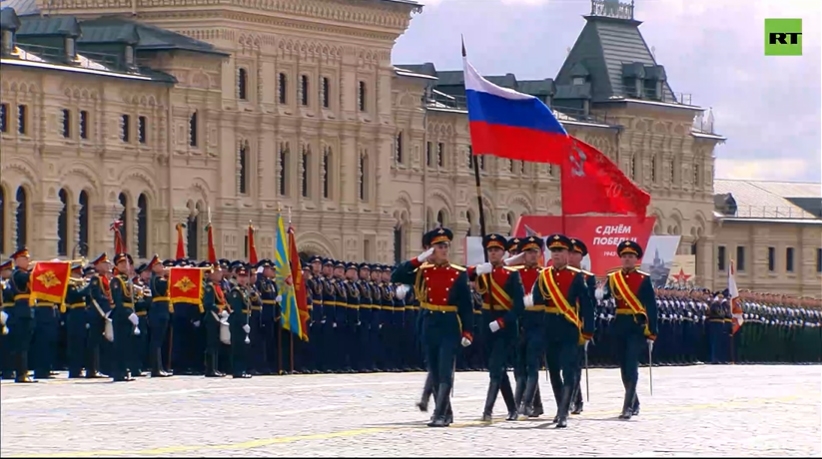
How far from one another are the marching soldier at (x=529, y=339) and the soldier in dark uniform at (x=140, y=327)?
25.8 ft

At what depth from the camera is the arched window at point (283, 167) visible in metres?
68.0

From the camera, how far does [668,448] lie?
19.7 m

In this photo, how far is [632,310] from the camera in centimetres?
2438

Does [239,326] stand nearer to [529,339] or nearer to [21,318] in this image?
[21,318]

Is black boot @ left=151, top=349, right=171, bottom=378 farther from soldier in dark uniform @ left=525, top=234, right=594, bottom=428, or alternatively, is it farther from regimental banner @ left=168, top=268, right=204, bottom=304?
soldier in dark uniform @ left=525, top=234, right=594, bottom=428

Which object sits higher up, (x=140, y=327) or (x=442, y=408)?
(x=140, y=327)

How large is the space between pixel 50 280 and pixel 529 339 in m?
8.82

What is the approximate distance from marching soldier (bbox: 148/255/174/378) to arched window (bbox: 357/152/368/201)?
128 feet

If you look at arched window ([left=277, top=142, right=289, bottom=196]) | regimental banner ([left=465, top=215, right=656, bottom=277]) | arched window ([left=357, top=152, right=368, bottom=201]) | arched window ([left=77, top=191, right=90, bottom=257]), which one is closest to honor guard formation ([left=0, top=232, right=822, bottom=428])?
regimental banner ([left=465, top=215, right=656, bottom=277])

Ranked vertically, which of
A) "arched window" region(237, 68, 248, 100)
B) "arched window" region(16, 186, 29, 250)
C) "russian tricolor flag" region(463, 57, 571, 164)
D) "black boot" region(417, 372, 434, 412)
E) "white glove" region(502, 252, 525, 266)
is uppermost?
"arched window" region(237, 68, 248, 100)

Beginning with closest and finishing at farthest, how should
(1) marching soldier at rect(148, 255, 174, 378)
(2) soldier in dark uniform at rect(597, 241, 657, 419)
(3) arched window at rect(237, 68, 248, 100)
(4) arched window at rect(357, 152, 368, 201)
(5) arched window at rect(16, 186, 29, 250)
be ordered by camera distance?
(2) soldier in dark uniform at rect(597, 241, 657, 419) < (1) marching soldier at rect(148, 255, 174, 378) < (5) arched window at rect(16, 186, 29, 250) < (3) arched window at rect(237, 68, 248, 100) < (4) arched window at rect(357, 152, 368, 201)

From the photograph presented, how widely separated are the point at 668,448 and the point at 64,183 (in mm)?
41481

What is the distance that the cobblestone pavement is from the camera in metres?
19.2

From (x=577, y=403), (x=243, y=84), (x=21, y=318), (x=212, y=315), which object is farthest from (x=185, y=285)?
(x=243, y=84)
